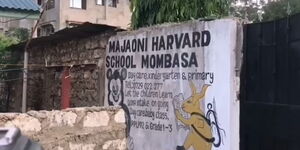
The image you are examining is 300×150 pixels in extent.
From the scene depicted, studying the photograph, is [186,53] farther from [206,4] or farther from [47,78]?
[47,78]

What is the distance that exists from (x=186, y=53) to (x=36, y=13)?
13.2ft

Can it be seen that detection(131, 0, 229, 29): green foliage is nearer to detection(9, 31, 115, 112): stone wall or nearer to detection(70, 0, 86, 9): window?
detection(9, 31, 115, 112): stone wall

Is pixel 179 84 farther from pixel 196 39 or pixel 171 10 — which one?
pixel 171 10

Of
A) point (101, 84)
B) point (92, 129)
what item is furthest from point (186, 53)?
point (101, 84)

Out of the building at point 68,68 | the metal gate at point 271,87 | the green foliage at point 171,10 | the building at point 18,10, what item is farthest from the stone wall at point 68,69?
the metal gate at point 271,87

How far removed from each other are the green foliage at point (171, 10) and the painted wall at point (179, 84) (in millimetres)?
1267

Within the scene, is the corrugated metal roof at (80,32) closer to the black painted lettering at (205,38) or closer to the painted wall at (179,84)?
the painted wall at (179,84)

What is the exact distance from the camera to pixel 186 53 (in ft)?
19.7

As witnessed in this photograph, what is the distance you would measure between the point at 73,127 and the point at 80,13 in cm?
2641

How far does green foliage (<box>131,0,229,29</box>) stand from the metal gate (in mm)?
3185

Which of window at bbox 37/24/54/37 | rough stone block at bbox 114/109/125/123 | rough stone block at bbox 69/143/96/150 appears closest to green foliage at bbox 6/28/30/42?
window at bbox 37/24/54/37

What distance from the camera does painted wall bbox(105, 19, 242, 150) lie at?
541 cm

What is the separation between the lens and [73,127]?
6.18 metres

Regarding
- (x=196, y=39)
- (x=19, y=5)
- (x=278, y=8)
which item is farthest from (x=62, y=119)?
(x=278, y=8)
